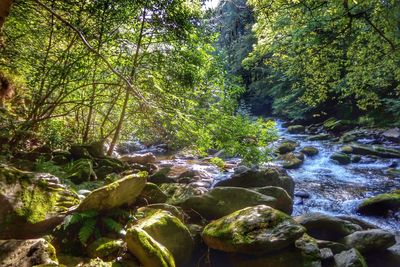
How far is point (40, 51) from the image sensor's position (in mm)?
6492

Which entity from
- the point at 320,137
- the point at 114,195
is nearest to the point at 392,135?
the point at 320,137

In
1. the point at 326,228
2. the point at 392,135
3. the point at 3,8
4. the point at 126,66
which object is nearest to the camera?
the point at 3,8

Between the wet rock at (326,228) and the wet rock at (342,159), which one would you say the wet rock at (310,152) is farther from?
the wet rock at (326,228)

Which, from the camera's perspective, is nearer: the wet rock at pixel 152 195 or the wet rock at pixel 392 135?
the wet rock at pixel 152 195

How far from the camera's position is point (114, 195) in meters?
4.73

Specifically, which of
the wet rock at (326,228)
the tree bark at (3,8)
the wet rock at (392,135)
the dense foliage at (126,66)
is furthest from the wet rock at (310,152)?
the tree bark at (3,8)

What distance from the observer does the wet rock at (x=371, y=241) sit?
202 inches

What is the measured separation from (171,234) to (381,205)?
5.62 m

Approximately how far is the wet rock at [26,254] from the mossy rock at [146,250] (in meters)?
0.94

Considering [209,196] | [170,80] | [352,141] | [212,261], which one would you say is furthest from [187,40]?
[352,141]

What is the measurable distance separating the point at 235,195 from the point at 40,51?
204 inches

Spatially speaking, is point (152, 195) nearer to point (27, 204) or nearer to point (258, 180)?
point (27, 204)

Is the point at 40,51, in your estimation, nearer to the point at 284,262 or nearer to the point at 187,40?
the point at 187,40

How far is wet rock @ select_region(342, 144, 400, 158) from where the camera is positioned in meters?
12.6
